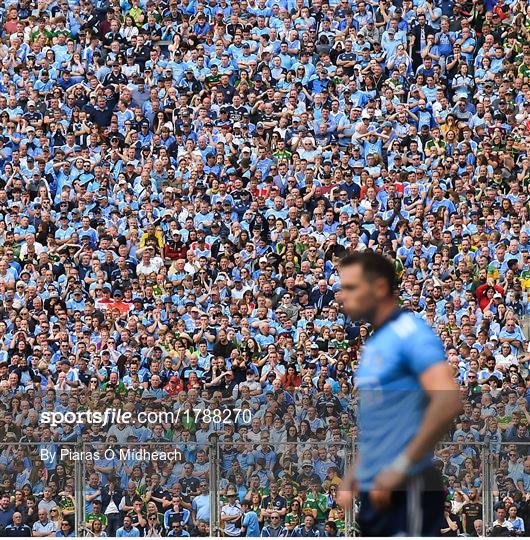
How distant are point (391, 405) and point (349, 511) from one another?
8653 millimetres

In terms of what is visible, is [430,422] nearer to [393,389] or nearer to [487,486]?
[393,389]

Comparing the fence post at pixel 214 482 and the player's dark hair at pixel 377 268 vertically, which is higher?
the player's dark hair at pixel 377 268

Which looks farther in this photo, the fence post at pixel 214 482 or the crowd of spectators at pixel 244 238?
the crowd of spectators at pixel 244 238

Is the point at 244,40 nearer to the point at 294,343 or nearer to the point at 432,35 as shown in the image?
the point at 432,35

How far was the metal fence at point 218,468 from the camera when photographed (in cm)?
1413

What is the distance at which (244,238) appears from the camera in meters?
19.8

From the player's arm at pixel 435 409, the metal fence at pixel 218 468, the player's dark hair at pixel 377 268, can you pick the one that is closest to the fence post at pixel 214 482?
the metal fence at pixel 218 468

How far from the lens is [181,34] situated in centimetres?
2348

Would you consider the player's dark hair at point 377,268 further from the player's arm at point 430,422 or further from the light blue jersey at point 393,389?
the player's arm at point 430,422

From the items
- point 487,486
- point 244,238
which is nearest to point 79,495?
point 487,486

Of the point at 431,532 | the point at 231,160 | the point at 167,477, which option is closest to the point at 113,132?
the point at 231,160

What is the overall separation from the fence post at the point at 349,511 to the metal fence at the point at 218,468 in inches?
0.5

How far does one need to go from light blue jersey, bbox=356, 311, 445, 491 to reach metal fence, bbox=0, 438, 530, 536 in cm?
889

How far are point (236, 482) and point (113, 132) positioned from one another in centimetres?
887
